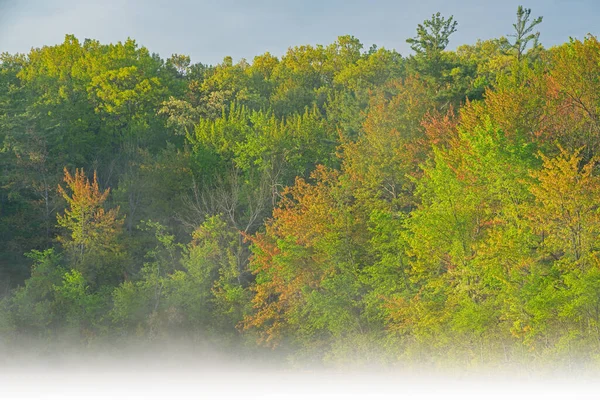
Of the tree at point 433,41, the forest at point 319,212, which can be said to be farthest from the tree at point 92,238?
the tree at point 433,41

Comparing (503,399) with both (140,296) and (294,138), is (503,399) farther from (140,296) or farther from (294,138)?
(294,138)

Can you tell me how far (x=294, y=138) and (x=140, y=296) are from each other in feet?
42.1

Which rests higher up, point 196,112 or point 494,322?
point 196,112

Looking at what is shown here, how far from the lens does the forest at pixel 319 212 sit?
1051 inches

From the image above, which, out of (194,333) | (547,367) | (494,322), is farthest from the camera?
(194,333)

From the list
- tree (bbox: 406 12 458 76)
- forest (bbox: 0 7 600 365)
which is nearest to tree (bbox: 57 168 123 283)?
forest (bbox: 0 7 600 365)

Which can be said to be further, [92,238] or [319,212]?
[92,238]

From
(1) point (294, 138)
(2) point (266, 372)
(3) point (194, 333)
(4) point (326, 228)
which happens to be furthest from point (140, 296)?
(1) point (294, 138)

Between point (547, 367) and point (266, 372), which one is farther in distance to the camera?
point (266, 372)

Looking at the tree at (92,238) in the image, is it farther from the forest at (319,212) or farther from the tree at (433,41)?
the tree at (433,41)

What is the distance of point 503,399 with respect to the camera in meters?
21.7

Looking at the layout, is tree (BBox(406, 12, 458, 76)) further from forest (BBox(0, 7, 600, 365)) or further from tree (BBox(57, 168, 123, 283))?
tree (BBox(57, 168, 123, 283))

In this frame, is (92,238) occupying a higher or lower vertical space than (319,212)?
lower

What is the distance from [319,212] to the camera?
115ft
